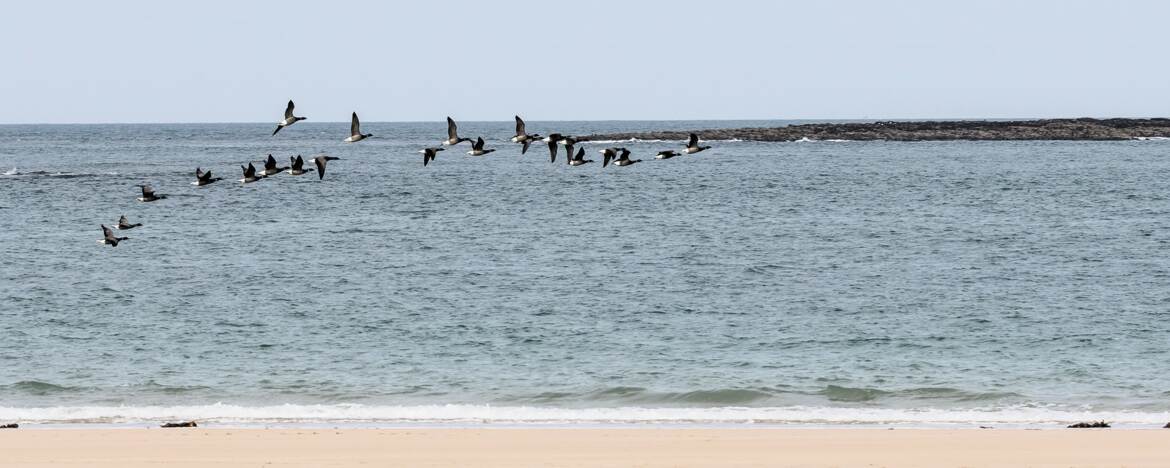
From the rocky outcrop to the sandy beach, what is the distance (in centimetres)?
14427

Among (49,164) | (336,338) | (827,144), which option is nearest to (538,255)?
(336,338)

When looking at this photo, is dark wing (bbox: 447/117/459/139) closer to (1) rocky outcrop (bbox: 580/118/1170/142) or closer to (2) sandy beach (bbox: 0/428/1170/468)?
(2) sandy beach (bbox: 0/428/1170/468)

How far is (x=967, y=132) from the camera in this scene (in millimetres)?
183250

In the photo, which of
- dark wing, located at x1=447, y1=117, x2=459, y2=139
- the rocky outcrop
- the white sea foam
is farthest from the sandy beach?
the rocky outcrop

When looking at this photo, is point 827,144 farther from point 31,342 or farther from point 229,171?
point 31,342

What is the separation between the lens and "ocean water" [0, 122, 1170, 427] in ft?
82.2

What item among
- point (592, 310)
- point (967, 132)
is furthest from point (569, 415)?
point (967, 132)

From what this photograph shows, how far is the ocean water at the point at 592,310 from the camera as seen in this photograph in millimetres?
25047

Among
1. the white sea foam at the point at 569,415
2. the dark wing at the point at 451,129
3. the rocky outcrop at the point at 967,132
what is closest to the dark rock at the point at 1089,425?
the white sea foam at the point at 569,415

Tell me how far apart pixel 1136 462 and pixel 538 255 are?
3042 cm

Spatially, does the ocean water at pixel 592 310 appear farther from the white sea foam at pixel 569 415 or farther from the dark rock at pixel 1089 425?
the dark rock at pixel 1089 425

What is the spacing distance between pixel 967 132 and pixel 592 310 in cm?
15623

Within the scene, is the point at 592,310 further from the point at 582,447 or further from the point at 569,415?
the point at 582,447

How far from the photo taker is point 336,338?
31484 millimetres
